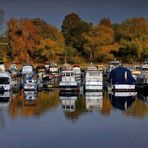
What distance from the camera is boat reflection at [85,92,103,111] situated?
30955 mm

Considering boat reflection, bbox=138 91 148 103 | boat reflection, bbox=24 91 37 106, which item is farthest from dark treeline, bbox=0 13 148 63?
boat reflection, bbox=138 91 148 103

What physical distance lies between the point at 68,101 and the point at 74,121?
7.17 meters

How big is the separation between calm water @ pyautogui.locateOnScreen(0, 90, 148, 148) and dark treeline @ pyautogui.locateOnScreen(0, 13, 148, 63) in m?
26.8

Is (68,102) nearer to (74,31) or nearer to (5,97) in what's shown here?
(5,97)

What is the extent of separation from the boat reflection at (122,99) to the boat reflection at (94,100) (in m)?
0.70

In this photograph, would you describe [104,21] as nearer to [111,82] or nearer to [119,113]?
[111,82]

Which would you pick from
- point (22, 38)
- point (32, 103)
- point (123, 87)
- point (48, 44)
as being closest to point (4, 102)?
point (32, 103)

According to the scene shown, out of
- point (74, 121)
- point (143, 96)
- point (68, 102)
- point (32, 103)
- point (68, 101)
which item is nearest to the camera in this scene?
point (74, 121)

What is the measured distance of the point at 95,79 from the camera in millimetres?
37812

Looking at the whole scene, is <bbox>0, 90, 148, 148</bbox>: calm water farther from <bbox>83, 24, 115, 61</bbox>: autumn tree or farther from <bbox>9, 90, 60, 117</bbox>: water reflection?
<bbox>83, 24, 115, 61</bbox>: autumn tree

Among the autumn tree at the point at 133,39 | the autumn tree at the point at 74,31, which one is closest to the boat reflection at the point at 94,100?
the autumn tree at the point at 133,39

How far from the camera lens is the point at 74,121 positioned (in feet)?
86.0

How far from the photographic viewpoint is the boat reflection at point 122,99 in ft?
104

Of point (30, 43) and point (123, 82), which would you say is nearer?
point (123, 82)
